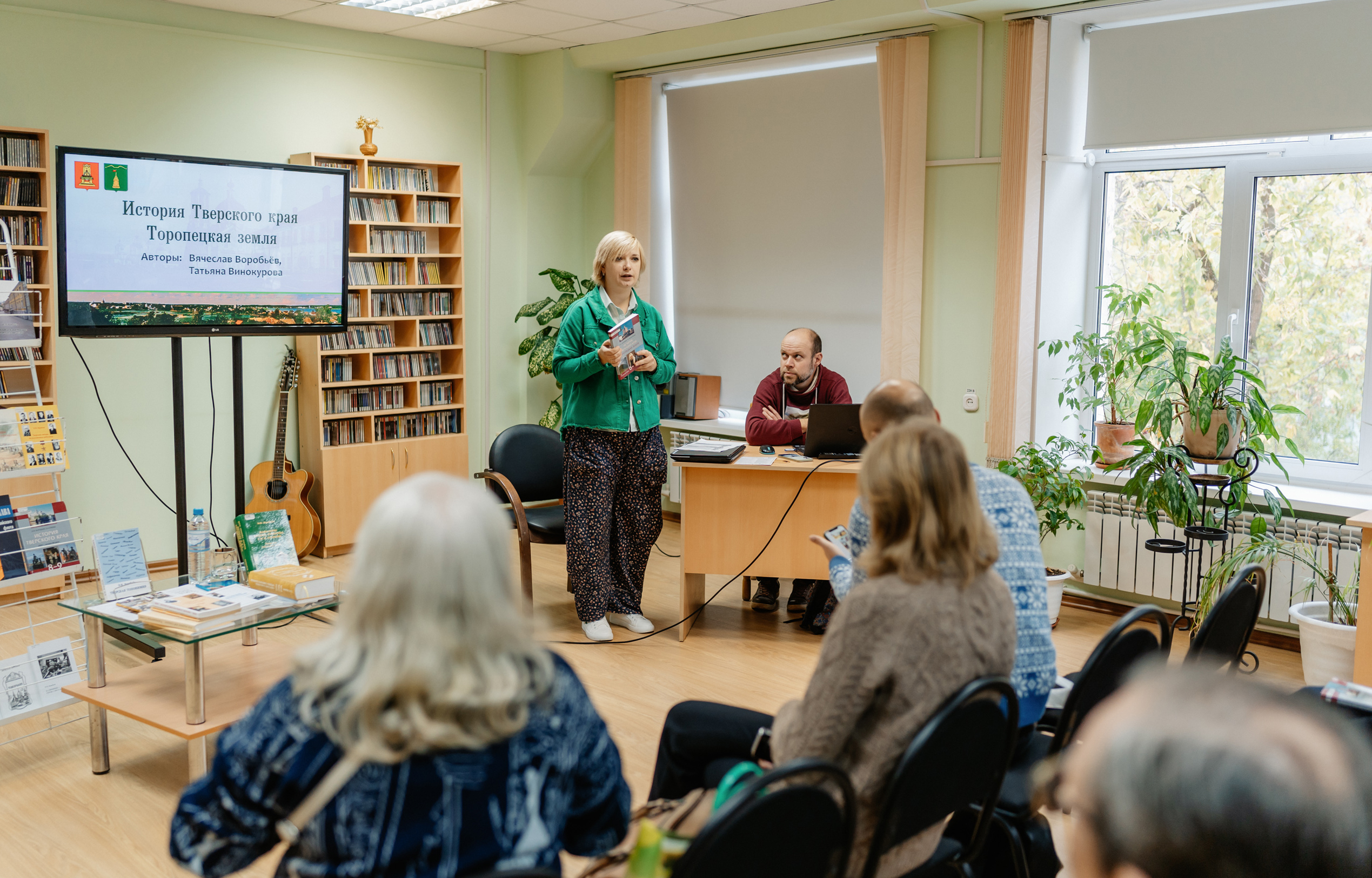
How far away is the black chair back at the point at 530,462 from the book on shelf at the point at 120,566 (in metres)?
1.68

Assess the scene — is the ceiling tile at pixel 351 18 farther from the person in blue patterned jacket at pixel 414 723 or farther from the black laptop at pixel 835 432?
the person in blue patterned jacket at pixel 414 723

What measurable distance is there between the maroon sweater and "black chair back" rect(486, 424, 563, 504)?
0.94m

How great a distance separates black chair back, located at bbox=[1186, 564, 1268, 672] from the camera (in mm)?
2299

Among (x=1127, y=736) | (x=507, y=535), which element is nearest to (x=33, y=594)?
(x=507, y=535)

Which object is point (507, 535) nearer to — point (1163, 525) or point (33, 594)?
point (1163, 525)

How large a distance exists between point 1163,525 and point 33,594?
5.15 metres

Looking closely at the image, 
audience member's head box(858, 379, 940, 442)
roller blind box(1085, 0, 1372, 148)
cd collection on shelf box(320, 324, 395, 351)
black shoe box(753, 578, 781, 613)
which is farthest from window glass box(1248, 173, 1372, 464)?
cd collection on shelf box(320, 324, 395, 351)

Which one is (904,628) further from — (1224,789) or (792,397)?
(792,397)

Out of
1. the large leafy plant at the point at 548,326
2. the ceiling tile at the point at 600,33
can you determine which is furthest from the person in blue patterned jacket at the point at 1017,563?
the large leafy plant at the point at 548,326

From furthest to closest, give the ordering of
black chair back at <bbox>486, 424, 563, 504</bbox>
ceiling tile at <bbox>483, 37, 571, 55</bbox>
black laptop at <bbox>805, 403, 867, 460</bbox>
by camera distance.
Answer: ceiling tile at <bbox>483, 37, 571, 55</bbox>, black chair back at <bbox>486, 424, 563, 504</bbox>, black laptop at <bbox>805, 403, 867, 460</bbox>

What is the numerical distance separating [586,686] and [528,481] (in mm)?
1607

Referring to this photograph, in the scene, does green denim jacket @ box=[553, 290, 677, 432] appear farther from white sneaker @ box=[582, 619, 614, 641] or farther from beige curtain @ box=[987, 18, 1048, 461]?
beige curtain @ box=[987, 18, 1048, 461]

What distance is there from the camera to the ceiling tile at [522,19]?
5.47 meters

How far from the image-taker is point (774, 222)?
6.26m
